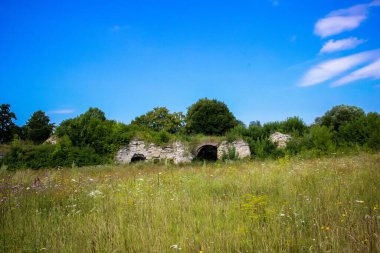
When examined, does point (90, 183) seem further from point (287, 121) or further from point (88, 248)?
point (287, 121)

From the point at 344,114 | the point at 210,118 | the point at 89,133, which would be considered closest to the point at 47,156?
Result: the point at 89,133

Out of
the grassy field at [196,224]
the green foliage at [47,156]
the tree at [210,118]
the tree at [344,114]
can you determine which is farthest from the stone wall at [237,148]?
the tree at [344,114]

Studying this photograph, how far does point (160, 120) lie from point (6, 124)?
26099 millimetres

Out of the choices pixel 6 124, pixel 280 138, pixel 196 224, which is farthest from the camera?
pixel 6 124

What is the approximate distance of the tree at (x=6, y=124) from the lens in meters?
38.3

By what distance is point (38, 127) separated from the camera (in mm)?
43125

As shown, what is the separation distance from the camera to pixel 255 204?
409 cm

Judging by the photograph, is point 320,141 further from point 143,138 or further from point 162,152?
point 143,138

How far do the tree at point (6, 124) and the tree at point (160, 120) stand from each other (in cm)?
2065

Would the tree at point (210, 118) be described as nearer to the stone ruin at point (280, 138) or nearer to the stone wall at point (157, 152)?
the stone ruin at point (280, 138)

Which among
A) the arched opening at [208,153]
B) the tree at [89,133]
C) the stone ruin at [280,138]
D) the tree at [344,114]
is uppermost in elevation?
the tree at [344,114]

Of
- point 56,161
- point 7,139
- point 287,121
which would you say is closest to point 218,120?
point 287,121

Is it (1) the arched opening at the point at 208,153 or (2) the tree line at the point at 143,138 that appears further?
(1) the arched opening at the point at 208,153

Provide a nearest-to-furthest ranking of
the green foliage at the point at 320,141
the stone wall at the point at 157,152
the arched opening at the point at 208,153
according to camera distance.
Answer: the green foliage at the point at 320,141
the stone wall at the point at 157,152
the arched opening at the point at 208,153
